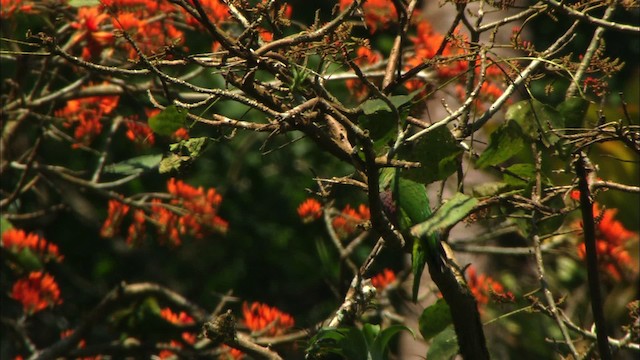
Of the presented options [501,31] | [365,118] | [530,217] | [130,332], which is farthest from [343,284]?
[501,31]

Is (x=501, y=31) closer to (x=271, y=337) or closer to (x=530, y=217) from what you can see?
(x=271, y=337)

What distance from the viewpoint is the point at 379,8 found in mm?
3469

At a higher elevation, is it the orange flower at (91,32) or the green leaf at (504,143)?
the orange flower at (91,32)

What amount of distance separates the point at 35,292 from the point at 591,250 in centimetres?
216

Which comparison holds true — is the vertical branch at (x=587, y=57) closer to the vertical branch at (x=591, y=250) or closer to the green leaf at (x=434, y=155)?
the vertical branch at (x=591, y=250)

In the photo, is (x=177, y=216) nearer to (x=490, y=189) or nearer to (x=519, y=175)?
(x=490, y=189)

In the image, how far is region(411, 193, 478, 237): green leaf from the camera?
59.4 inches

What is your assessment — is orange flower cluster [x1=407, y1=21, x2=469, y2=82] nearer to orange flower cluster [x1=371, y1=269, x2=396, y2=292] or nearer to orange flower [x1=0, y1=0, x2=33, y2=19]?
orange flower cluster [x1=371, y1=269, x2=396, y2=292]

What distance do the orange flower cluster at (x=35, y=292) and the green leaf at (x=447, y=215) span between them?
2090 millimetres

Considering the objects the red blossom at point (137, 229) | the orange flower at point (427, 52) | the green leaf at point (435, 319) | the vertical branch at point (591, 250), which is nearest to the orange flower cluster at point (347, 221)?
the orange flower at point (427, 52)

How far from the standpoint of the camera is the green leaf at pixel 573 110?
69.7 inches

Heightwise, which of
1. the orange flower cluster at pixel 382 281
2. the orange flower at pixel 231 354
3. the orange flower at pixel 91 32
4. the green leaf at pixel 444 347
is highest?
the orange flower at pixel 91 32

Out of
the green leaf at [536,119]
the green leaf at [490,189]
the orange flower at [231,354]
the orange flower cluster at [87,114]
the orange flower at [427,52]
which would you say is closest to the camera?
the green leaf at [536,119]

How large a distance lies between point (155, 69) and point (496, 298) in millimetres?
936
